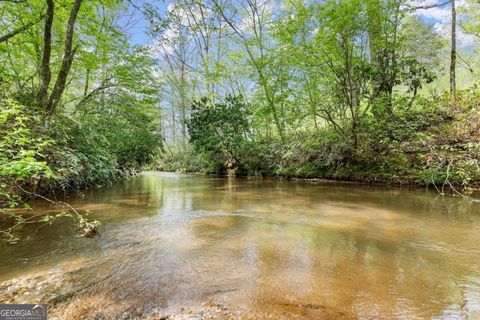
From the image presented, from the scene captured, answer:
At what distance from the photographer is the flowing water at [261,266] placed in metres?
1.93

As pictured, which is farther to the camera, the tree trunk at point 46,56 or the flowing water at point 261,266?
the tree trunk at point 46,56

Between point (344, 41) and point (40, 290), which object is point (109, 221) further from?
point (344, 41)

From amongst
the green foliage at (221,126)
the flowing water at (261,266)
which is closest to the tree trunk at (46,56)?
the flowing water at (261,266)

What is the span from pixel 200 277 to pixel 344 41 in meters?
8.90

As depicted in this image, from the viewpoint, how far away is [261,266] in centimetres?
267

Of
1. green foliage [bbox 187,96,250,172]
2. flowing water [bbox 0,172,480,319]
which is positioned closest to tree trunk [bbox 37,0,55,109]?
flowing water [bbox 0,172,480,319]

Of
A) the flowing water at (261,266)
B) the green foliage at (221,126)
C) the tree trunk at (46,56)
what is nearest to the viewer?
the flowing water at (261,266)

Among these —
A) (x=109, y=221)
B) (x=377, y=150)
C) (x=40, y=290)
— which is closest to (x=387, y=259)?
(x=40, y=290)

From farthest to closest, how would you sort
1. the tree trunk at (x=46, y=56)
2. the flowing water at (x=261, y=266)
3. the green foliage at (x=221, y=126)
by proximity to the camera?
the green foliage at (x=221, y=126), the tree trunk at (x=46, y=56), the flowing water at (x=261, y=266)

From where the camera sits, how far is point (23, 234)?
375 cm

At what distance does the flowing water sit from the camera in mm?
1931

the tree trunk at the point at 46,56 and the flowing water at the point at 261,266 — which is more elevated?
the tree trunk at the point at 46,56

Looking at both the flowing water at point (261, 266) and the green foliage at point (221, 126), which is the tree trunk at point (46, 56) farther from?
the green foliage at point (221, 126)

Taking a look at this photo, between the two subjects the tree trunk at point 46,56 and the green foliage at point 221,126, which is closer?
the tree trunk at point 46,56
